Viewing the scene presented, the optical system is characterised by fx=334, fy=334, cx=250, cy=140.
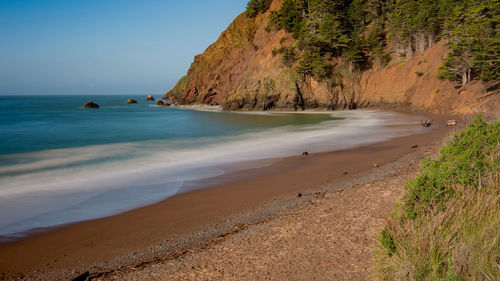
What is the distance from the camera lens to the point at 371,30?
160 feet

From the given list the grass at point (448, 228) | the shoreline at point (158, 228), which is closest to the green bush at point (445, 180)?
the grass at point (448, 228)

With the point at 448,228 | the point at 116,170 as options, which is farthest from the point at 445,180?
the point at 116,170

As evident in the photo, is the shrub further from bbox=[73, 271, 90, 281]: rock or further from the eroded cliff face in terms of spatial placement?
bbox=[73, 271, 90, 281]: rock

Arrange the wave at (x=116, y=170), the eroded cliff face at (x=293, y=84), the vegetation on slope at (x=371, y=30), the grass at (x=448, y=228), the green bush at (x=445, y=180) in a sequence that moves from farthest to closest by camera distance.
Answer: the eroded cliff face at (x=293, y=84) < the vegetation on slope at (x=371, y=30) < the wave at (x=116, y=170) < the green bush at (x=445, y=180) < the grass at (x=448, y=228)

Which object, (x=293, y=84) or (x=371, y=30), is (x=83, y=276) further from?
(x=371, y=30)

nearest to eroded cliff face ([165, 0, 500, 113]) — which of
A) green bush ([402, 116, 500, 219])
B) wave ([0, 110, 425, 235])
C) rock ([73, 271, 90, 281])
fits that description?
wave ([0, 110, 425, 235])

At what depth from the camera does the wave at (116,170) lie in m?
8.72

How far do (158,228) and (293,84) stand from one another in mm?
41977

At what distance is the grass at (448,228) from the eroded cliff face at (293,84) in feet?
77.2

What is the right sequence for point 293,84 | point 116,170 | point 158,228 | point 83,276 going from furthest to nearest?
1. point 293,84
2. point 116,170
3. point 158,228
4. point 83,276

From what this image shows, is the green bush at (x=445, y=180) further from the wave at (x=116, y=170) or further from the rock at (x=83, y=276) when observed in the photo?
the wave at (x=116, y=170)

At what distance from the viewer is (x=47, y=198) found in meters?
9.79

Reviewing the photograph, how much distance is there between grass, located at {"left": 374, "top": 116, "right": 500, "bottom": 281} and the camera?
10.9ft

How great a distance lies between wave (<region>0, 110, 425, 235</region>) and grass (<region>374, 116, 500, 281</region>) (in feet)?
21.8
